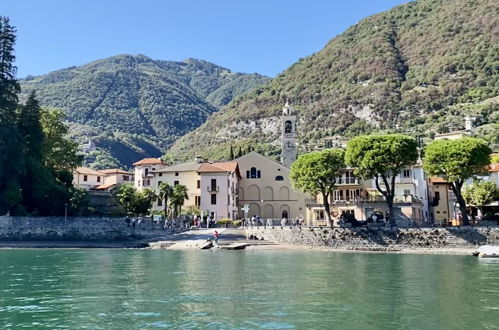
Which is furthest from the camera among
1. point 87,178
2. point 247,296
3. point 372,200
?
point 87,178

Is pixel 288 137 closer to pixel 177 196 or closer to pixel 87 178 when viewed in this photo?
pixel 177 196

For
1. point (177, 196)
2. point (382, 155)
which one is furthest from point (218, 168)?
point (382, 155)

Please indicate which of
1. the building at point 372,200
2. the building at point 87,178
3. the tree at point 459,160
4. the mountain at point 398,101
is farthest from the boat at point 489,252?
the mountain at point 398,101

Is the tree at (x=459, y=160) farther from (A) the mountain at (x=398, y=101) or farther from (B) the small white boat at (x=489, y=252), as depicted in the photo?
(A) the mountain at (x=398, y=101)

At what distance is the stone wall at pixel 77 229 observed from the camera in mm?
58969

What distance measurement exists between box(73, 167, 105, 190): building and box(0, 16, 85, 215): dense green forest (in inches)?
1061

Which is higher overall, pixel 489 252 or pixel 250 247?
pixel 250 247

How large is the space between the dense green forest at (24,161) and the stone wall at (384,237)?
27.6 meters

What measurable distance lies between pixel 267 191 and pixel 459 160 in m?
36.6

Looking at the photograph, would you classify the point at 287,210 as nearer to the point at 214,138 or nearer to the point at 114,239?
the point at 114,239

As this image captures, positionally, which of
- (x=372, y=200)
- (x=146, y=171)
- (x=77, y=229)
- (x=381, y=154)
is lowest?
(x=77, y=229)

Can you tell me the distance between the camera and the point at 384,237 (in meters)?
52.2

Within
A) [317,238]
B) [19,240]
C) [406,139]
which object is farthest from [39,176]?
[406,139]

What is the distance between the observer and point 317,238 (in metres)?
54.2
